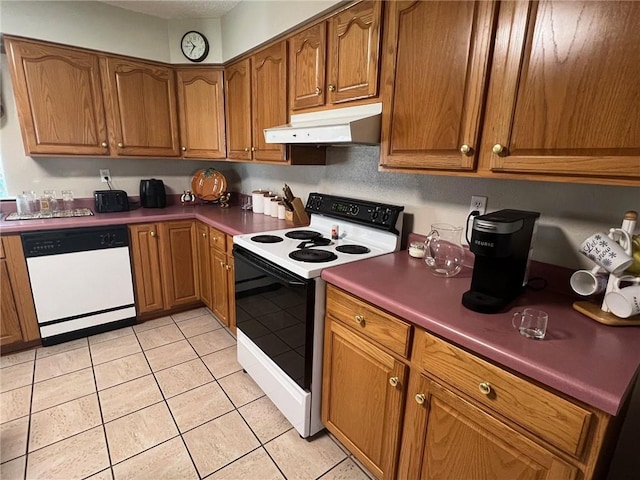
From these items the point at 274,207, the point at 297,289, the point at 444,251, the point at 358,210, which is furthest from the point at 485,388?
the point at 274,207

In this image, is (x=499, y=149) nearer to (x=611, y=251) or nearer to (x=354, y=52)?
(x=611, y=251)

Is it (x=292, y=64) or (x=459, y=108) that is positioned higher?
(x=292, y=64)

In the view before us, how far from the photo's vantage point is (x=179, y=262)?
2.77 m

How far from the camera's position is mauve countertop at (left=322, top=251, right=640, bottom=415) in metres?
0.75

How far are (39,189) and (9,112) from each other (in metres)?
0.58

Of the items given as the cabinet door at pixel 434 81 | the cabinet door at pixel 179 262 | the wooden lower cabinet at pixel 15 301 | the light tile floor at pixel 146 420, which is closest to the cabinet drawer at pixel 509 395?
the cabinet door at pixel 434 81

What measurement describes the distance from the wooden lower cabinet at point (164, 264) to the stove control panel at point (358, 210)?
4.02 feet

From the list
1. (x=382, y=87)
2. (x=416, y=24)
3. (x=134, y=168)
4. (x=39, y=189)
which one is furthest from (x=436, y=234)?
(x=39, y=189)

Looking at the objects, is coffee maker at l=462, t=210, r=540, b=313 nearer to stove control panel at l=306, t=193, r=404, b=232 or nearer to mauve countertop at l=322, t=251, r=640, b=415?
mauve countertop at l=322, t=251, r=640, b=415

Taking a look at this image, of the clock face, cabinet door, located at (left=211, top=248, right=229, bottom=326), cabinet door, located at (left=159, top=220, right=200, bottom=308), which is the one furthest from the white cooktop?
the clock face

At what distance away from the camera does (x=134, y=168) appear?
2994 mm

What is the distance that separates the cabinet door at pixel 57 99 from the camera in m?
2.20

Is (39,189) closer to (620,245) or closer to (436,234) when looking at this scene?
(436,234)

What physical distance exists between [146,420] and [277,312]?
944mm
